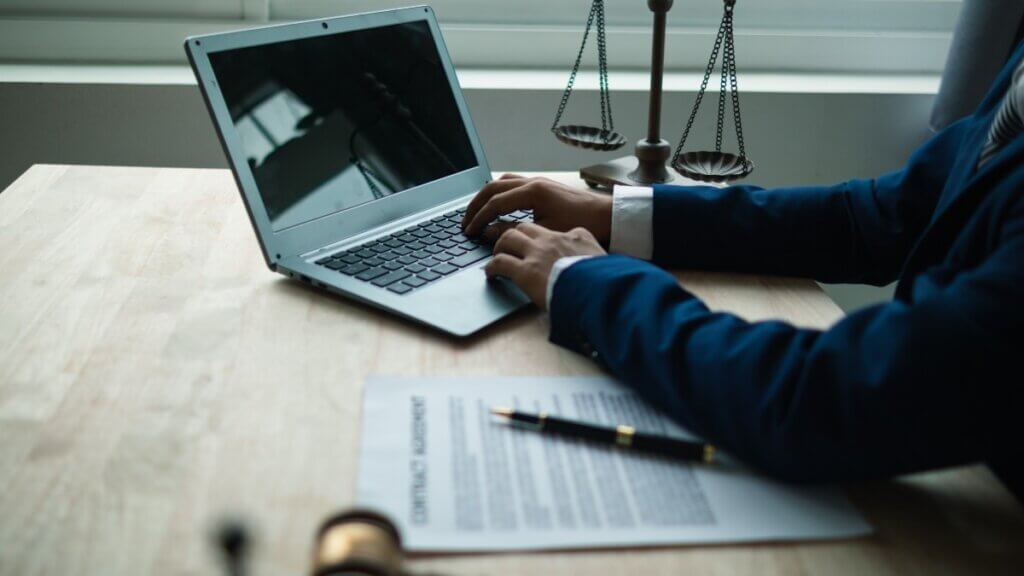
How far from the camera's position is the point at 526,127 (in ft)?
5.92

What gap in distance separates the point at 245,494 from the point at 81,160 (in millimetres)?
1319

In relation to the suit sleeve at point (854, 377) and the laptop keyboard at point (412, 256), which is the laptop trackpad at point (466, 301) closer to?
the laptop keyboard at point (412, 256)

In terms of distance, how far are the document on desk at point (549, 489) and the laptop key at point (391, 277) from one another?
0.65 ft

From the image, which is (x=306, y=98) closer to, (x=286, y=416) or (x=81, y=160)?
(x=286, y=416)

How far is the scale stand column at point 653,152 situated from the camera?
123cm

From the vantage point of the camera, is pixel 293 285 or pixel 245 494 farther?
pixel 293 285

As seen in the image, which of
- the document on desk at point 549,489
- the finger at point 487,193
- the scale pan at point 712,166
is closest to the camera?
the document on desk at point 549,489

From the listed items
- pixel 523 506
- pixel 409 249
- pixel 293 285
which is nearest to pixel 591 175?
pixel 409 249

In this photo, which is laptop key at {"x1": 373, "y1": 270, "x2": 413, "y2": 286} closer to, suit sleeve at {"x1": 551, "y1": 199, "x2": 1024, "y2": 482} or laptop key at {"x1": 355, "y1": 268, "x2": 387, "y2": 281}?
laptop key at {"x1": 355, "y1": 268, "x2": 387, "y2": 281}

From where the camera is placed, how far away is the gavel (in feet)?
1.64

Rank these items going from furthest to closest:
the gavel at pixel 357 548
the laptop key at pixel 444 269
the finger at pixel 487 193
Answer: the finger at pixel 487 193 < the laptop key at pixel 444 269 < the gavel at pixel 357 548

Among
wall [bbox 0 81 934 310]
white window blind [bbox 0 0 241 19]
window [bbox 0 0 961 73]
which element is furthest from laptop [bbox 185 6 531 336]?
white window blind [bbox 0 0 241 19]

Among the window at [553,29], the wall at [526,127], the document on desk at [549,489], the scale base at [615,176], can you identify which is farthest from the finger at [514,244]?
the window at [553,29]

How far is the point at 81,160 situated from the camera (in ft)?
5.75
